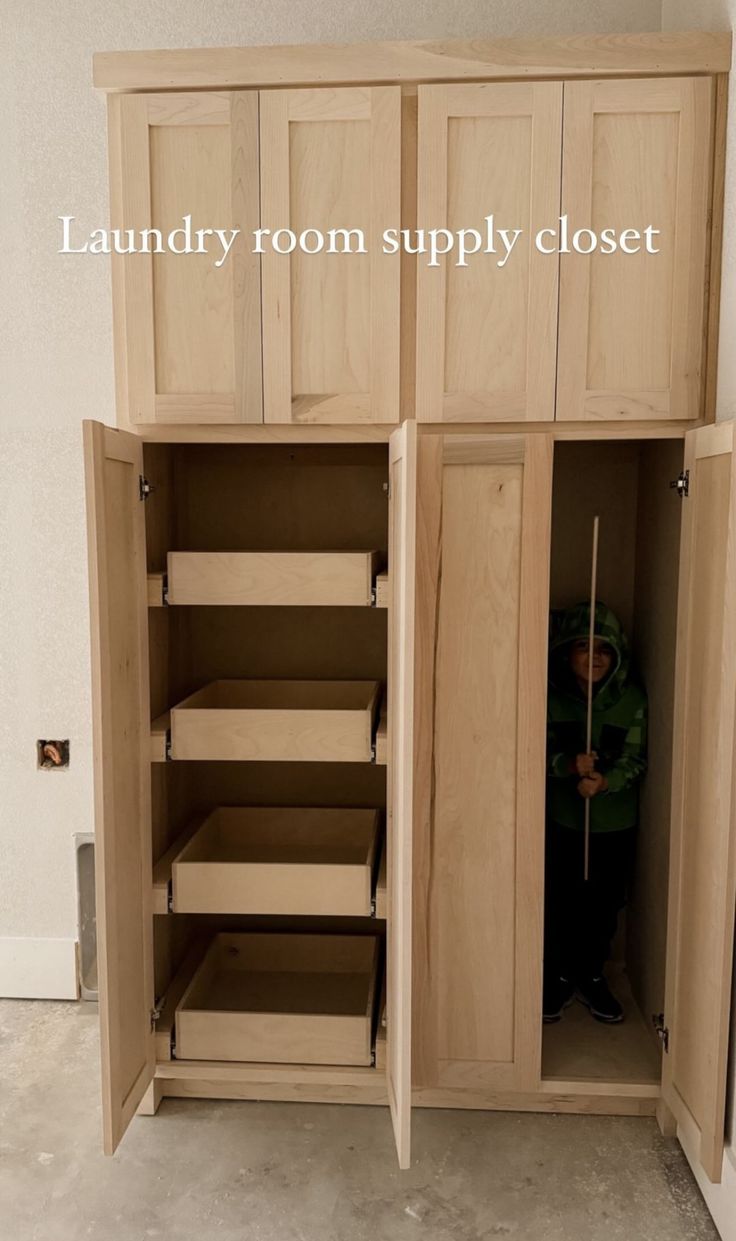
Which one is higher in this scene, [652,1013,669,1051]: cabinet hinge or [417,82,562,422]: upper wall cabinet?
[417,82,562,422]: upper wall cabinet

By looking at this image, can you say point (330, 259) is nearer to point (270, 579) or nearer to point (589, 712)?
point (270, 579)

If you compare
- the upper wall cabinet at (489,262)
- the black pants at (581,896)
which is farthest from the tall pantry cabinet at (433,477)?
the black pants at (581,896)

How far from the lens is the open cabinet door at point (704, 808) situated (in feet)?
5.51

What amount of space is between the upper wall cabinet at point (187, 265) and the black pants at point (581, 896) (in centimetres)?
139

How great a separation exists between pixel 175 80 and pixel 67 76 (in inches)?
27.4

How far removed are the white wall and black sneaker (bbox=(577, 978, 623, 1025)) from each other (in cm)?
39

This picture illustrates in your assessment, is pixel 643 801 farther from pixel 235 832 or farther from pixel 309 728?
pixel 235 832

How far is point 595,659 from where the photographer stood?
2.32 meters

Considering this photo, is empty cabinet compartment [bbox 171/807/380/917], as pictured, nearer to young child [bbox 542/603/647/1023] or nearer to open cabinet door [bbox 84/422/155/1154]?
open cabinet door [bbox 84/422/155/1154]

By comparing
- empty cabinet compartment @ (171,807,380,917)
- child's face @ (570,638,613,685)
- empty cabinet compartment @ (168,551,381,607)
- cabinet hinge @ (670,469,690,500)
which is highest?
cabinet hinge @ (670,469,690,500)

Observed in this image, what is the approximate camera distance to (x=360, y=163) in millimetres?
1917

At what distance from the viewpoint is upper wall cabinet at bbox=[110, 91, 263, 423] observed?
193 centimetres

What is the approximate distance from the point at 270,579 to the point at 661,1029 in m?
1.33

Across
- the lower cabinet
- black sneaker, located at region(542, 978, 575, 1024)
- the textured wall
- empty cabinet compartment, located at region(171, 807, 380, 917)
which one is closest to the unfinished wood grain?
the textured wall
